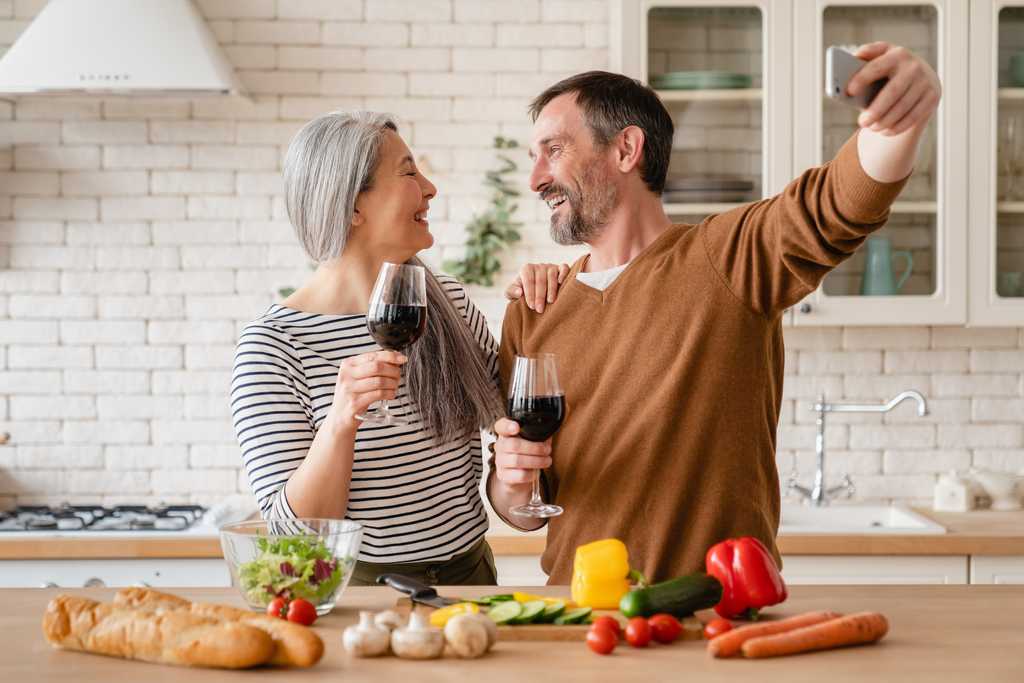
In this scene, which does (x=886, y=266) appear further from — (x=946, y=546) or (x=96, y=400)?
(x=96, y=400)

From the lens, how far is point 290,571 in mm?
1584

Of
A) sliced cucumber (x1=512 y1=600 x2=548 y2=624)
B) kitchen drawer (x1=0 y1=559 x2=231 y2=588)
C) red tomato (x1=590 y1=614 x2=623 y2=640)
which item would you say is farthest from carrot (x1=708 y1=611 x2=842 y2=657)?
kitchen drawer (x1=0 y1=559 x2=231 y2=588)

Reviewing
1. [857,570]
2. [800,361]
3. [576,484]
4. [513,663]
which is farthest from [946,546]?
[513,663]

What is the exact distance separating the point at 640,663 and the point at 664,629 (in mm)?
97

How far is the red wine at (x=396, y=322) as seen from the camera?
1.86 meters

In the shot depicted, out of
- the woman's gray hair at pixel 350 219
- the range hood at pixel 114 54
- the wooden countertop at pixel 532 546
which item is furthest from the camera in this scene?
the range hood at pixel 114 54

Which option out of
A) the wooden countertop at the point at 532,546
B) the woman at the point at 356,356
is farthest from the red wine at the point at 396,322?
the wooden countertop at the point at 532,546

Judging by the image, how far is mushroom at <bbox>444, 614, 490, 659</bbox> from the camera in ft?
4.64

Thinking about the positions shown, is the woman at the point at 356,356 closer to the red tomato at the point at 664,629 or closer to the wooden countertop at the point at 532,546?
the red tomato at the point at 664,629

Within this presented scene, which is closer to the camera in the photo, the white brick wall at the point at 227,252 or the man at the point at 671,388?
the man at the point at 671,388

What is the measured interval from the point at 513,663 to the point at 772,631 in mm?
337

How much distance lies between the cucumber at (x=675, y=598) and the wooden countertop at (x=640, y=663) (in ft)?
0.21

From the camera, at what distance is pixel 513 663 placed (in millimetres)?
1400

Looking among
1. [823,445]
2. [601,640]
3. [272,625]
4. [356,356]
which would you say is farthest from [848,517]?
[272,625]
